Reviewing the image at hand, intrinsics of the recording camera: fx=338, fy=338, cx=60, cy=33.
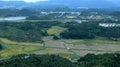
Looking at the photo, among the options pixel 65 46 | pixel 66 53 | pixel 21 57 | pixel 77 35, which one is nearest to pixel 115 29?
pixel 77 35

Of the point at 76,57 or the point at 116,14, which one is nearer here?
the point at 76,57

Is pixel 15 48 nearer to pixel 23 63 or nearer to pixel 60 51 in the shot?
pixel 60 51

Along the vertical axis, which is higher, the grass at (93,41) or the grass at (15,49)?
the grass at (15,49)

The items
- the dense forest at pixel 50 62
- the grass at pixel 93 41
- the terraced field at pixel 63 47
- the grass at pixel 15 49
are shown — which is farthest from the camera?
the grass at pixel 93 41

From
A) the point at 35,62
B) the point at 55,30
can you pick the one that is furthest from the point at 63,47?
the point at 55,30

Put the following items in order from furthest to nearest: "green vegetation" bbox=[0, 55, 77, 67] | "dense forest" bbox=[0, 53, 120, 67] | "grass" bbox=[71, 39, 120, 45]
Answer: "grass" bbox=[71, 39, 120, 45] < "green vegetation" bbox=[0, 55, 77, 67] < "dense forest" bbox=[0, 53, 120, 67]

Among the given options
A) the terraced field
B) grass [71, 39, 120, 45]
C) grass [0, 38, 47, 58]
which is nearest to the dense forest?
the terraced field

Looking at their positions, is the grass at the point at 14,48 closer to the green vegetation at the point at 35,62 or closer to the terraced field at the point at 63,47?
the terraced field at the point at 63,47

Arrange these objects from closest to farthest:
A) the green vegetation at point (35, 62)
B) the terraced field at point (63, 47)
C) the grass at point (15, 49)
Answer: the green vegetation at point (35, 62) → the grass at point (15, 49) → the terraced field at point (63, 47)

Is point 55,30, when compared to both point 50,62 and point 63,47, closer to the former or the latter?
point 63,47

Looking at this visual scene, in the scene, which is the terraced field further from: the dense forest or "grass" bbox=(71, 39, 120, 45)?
the dense forest

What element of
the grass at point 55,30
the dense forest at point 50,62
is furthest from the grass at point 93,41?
the dense forest at point 50,62
